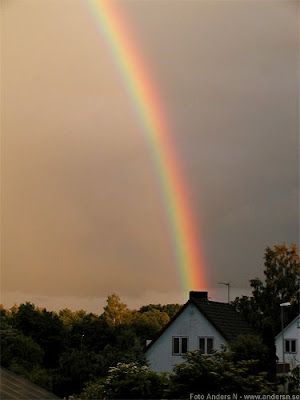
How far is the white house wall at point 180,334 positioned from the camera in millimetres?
42594

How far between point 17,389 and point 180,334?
29053 millimetres

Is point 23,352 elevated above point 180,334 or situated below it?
below

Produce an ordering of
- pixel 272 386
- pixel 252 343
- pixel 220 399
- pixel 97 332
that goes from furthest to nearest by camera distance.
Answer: pixel 97 332
pixel 252 343
pixel 272 386
pixel 220 399

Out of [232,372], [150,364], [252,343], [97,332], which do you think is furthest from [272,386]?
[97,332]

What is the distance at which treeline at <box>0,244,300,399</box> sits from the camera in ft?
65.6

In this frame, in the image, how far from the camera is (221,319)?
4400cm

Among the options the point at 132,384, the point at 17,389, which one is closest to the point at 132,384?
the point at 132,384

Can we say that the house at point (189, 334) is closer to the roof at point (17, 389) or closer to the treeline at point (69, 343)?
the treeline at point (69, 343)

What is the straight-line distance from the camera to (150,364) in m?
42.5

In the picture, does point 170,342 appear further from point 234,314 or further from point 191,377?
point 191,377

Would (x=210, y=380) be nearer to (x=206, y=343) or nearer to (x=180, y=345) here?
(x=206, y=343)

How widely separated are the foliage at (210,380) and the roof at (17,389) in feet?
17.1

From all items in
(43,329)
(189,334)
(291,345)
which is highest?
(43,329)

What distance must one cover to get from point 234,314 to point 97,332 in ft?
97.7
